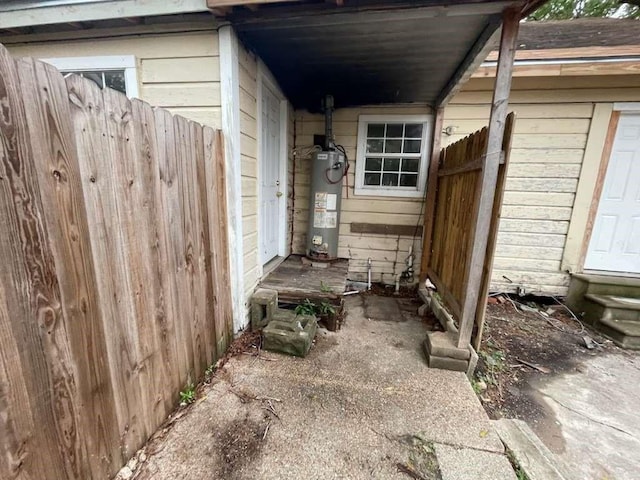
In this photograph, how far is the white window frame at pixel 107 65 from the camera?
204 cm

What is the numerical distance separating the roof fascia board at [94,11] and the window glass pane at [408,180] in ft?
9.31

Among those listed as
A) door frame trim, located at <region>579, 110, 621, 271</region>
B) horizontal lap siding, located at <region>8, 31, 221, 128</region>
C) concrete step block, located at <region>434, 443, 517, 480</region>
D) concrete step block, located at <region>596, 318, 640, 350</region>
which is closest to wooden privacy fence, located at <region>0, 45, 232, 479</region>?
horizontal lap siding, located at <region>8, 31, 221, 128</region>

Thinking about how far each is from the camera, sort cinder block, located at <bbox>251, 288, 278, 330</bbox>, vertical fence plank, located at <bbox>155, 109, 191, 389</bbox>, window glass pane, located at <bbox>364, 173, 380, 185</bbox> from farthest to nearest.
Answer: window glass pane, located at <bbox>364, 173, 380, 185</bbox> → cinder block, located at <bbox>251, 288, 278, 330</bbox> → vertical fence plank, located at <bbox>155, 109, 191, 389</bbox>

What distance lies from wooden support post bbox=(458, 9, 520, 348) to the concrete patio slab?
1.64ft

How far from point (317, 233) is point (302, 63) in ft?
5.94

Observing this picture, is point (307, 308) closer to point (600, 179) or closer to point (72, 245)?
point (72, 245)

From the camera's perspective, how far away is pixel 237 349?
84.7 inches

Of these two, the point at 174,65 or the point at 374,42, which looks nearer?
the point at 174,65

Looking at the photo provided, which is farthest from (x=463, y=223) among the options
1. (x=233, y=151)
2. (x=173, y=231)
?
(x=173, y=231)

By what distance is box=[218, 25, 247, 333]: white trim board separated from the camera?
1.87 m

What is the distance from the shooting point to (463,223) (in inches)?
89.2

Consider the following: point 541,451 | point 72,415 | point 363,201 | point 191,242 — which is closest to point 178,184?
point 191,242

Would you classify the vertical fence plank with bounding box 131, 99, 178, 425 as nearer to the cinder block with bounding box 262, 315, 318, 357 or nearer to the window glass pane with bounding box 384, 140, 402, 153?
the cinder block with bounding box 262, 315, 318, 357

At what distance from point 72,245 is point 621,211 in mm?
5221
